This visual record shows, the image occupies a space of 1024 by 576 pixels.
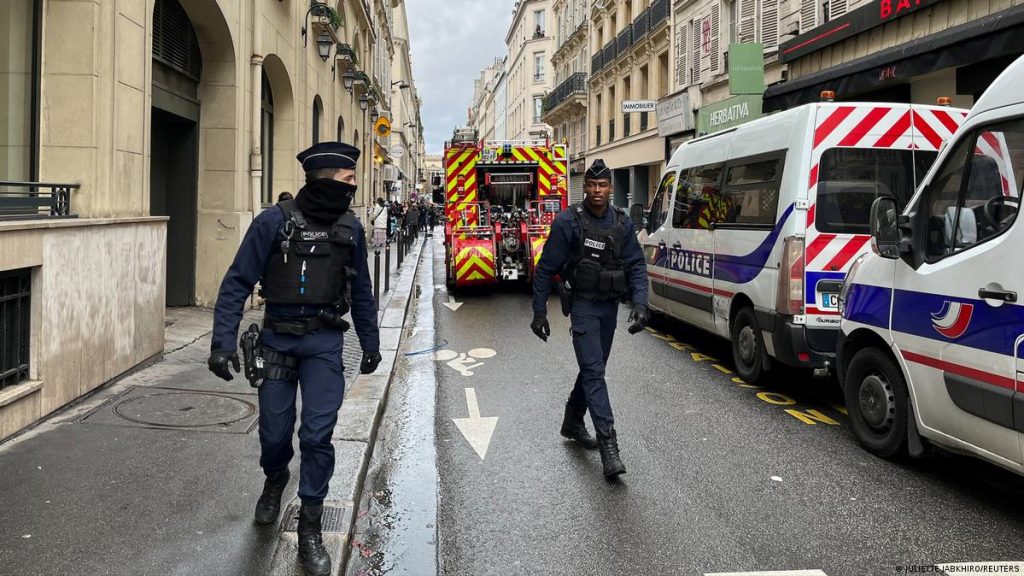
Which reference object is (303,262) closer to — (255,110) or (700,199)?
(700,199)

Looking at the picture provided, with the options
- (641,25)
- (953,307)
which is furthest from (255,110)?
(641,25)

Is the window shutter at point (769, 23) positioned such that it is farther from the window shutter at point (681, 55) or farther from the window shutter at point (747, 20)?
the window shutter at point (681, 55)

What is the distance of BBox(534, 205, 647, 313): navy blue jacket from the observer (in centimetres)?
529

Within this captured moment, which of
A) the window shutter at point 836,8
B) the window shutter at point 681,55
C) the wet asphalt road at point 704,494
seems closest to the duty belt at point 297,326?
the wet asphalt road at point 704,494

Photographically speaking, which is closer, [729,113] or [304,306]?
[304,306]

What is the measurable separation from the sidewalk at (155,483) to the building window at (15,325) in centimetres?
40

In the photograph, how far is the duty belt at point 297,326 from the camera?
3664mm

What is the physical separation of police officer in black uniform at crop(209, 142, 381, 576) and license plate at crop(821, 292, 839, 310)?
4296 millimetres

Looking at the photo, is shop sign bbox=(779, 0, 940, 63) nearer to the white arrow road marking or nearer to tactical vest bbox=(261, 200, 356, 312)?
the white arrow road marking

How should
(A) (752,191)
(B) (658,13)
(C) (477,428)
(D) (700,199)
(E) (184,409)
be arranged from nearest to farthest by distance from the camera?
(E) (184,409), (C) (477,428), (A) (752,191), (D) (700,199), (B) (658,13)

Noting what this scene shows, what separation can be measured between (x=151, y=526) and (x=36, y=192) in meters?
3.44

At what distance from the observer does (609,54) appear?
32.4 metres

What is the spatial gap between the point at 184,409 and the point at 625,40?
27.0 metres

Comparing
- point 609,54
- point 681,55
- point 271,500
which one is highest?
point 609,54
